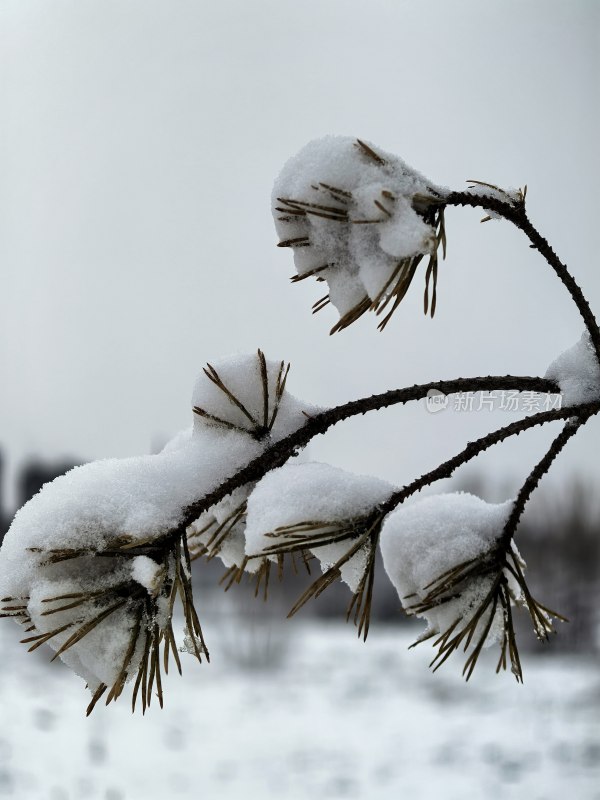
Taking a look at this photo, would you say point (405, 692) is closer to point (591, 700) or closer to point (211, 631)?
point (591, 700)

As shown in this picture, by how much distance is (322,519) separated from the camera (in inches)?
15.4

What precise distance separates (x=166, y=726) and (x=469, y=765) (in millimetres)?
1727

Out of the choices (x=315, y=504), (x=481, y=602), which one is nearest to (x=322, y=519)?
(x=315, y=504)

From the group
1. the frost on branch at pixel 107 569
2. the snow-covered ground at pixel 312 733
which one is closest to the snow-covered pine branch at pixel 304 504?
the frost on branch at pixel 107 569

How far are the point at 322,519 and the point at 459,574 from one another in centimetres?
9

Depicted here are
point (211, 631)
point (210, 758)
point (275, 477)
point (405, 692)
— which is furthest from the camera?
point (211, 631)

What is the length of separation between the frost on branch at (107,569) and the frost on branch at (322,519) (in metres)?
0.04

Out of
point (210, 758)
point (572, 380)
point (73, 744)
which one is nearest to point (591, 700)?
point (210, 758)

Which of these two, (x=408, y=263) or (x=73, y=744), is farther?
(x=73, y=744)

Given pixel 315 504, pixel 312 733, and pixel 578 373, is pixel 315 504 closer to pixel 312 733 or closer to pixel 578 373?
pixel 578 373

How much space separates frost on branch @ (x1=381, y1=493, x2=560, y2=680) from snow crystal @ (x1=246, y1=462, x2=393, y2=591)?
0.03 meters

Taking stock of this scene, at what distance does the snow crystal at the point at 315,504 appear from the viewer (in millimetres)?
380

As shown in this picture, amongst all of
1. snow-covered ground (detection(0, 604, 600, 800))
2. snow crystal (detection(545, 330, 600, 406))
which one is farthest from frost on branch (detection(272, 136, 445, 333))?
snow-covered ground (detection(0, 604, 600, 800))

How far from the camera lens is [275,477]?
15.7 inches
